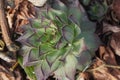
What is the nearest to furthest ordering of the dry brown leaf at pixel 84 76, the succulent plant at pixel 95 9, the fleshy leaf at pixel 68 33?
1. the fleshy leaf at pixel 68 33
2. the dry brown leaf at pixel 84 76
3. the succulent plant at pixel 95 9

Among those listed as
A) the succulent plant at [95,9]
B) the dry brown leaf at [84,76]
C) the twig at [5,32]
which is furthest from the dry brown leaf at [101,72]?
the twig at [5,32]

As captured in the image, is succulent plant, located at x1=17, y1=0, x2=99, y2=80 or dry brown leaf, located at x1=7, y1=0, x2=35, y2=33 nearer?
succulent plant, located at x1=17, y1=0, x2=99, y2=80

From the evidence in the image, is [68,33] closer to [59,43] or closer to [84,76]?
[59,43]

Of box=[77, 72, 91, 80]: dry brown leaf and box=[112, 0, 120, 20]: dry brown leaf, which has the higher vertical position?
box=[112, 0, 120, 20]: dry brown leaf

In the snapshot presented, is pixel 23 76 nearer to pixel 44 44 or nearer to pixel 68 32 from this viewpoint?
pixel 44 44

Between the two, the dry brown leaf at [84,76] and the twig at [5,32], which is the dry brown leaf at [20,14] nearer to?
the twig at [5,32]

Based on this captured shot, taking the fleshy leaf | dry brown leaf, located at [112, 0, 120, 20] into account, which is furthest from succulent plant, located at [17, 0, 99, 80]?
dry brown leaf, located at [112, 0, 120, 20]

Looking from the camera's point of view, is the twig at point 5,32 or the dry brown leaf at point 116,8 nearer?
the twig at point 5,32

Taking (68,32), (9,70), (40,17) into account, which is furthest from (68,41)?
(9,70)

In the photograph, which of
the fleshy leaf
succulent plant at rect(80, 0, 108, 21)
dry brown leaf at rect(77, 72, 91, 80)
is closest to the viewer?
the fleshy leaf

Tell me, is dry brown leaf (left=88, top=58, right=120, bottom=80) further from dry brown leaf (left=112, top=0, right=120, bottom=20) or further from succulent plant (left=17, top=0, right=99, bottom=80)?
dry brown leaf (left=112, top=0, right=120, bottom=20)
